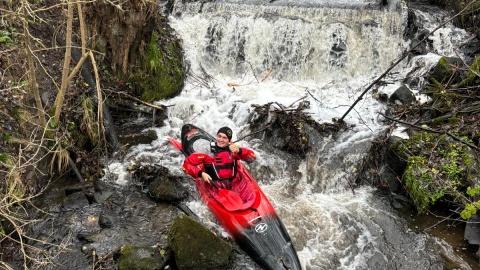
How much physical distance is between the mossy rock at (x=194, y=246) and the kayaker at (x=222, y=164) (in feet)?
3.30

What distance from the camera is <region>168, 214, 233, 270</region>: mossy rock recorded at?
4090mm

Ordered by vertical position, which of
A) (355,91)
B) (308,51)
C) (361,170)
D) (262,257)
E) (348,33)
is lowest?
(262,257)

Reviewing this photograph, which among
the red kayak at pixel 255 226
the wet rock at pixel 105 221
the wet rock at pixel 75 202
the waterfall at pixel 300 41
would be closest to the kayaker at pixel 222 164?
the red kayak at pixel 255 226

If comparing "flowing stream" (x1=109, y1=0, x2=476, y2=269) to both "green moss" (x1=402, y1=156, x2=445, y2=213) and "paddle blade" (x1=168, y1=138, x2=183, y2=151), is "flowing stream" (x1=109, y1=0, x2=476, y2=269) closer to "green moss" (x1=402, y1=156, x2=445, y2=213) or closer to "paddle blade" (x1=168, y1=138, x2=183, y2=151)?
"paddle blade" (x1=168, y1=138, x2=183, y2=151)

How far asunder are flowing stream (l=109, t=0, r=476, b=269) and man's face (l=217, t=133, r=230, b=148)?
3.28ft

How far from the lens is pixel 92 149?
600cm

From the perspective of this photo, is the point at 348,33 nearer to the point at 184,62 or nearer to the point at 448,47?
the point at 448,47

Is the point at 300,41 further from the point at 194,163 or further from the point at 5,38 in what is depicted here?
the point at 5,38

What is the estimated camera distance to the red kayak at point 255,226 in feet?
14.1

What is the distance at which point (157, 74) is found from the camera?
26.1 feet

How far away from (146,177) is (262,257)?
232cm

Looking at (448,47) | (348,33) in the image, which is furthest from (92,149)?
(448,47)

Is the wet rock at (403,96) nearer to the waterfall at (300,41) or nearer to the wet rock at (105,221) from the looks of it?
the waterfall at (300,41)

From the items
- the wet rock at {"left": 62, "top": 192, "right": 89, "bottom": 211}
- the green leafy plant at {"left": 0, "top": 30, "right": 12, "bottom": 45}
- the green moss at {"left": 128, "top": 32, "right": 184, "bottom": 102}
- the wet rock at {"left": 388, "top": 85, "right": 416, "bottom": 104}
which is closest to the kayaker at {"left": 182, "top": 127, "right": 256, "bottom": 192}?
the wet rock at {"left": 62, "top": 192, "right": 89, "bottom": 211}
